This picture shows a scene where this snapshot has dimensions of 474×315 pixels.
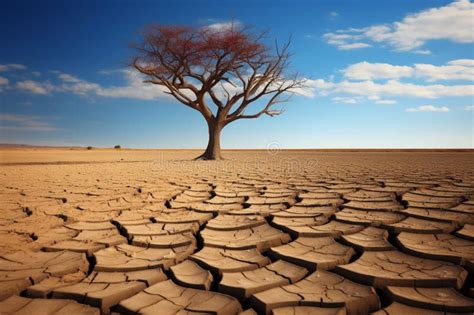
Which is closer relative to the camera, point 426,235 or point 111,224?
point 426,235

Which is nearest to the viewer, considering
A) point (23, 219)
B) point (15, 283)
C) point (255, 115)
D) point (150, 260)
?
point (15, 283)

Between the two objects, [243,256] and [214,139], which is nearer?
[243,256]

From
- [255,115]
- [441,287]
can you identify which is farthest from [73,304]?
[255,115]

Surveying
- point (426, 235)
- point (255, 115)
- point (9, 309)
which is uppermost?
point (255, 115)

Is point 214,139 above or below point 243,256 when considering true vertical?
above

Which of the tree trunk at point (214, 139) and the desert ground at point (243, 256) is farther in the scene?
the tree trunk at point (214, 139)

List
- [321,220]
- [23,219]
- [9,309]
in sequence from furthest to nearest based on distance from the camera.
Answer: [23,219] < [321,220] < [9,309]

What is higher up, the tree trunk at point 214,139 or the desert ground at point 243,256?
the tree trunk at point 214,139

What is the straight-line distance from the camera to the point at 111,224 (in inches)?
95.4

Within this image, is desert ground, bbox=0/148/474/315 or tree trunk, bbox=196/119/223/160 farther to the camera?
tree trunk, bbox=196/119/223/160

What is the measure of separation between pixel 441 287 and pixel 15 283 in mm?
1763

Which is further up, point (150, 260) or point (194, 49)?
point (194, 49)

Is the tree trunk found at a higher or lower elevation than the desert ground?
higher

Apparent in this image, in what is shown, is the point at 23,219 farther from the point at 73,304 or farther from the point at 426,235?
the point at 426,235
